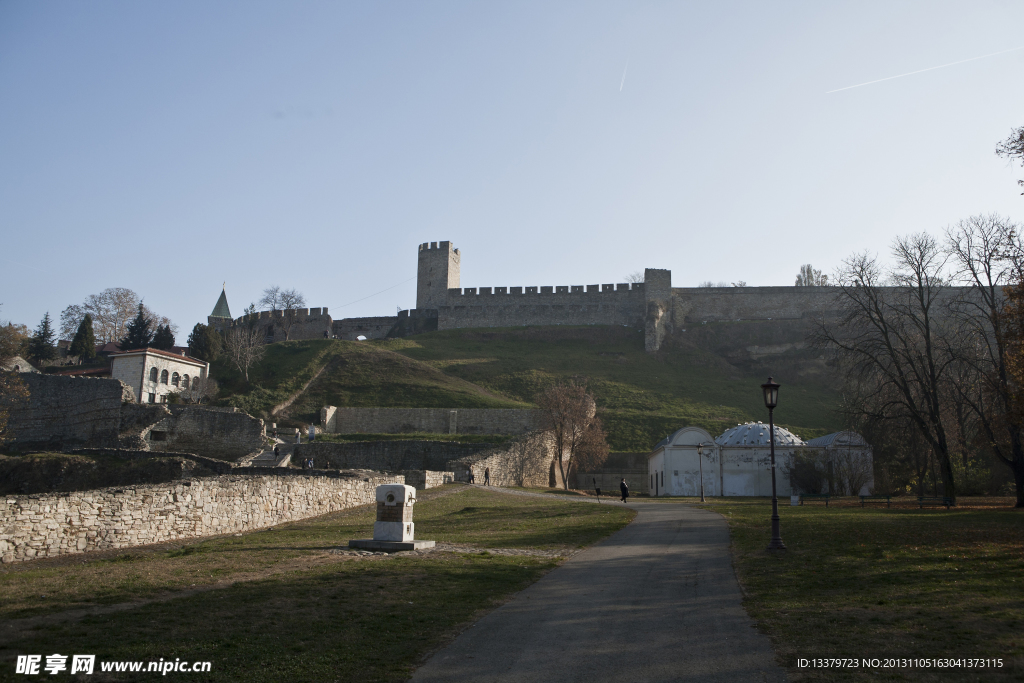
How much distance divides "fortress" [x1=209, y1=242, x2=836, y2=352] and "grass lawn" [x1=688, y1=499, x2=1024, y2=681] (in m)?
62.0

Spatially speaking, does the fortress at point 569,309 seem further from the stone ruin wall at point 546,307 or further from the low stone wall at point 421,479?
the low stone wall at point 421,479

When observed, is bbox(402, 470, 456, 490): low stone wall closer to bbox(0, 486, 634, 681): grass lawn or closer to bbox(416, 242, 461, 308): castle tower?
bbox(0, 486, 634, 681): grass lawn

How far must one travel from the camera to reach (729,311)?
259ft

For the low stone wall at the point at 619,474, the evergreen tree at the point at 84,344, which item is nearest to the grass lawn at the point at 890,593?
the low stone wall at the point at 619,474

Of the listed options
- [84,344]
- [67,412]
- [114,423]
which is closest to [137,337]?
[84,344]

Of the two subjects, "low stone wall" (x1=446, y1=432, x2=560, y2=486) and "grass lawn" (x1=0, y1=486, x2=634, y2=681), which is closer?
"grass lawn" (x1=0, y1=486, x2=634, y2=681)

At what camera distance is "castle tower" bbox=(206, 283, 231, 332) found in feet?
270

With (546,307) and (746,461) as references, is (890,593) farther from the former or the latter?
(546,307)

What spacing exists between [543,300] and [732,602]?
70424 millimetres

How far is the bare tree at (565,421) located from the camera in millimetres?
37531

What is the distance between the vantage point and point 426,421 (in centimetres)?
4391

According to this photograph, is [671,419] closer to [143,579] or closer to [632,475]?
[632,475]

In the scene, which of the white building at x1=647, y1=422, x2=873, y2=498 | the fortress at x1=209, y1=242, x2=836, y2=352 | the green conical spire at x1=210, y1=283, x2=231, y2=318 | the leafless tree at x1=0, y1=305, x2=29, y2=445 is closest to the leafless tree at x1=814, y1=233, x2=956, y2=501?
the white building at x1=647, y1=422, x2=873, y2=498

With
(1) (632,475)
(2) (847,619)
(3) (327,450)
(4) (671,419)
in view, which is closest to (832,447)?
(1) (632,475)
